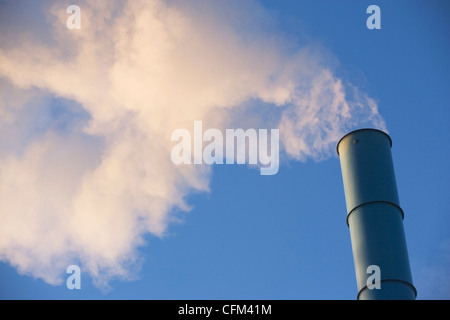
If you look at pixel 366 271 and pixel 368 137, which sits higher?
pixel 368 137

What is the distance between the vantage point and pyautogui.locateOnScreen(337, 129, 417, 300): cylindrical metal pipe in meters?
16.9

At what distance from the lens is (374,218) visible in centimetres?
1788

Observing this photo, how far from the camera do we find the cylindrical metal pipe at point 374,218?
55.4 feet

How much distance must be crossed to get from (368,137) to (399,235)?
318cm
